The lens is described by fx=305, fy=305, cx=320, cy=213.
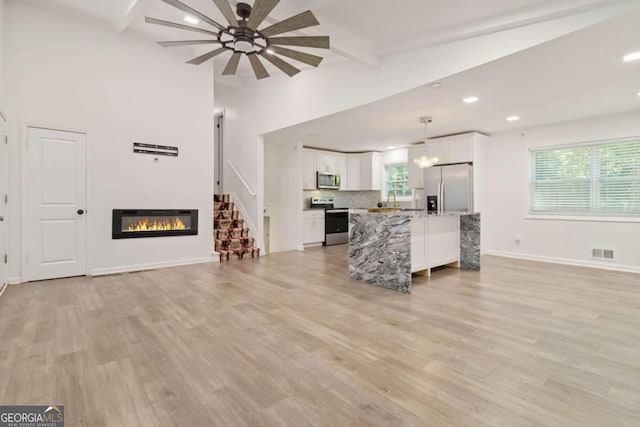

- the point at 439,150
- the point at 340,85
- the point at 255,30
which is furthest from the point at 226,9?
the point at 439,150

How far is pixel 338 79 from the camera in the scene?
16.3 feet

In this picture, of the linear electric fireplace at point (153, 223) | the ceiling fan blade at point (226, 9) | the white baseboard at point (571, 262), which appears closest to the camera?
the ceiling fan blade at point (226, 9)

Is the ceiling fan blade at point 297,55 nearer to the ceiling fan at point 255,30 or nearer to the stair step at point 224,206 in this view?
the ceiling fan at point 255,30

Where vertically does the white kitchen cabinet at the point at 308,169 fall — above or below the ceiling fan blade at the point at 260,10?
below

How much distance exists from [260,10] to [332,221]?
623 centimetres

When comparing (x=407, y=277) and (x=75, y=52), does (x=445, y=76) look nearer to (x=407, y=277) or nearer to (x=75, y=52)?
(x=407, y=277)

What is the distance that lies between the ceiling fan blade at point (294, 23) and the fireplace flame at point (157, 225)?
384 centimetres

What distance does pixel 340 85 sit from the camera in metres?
4.94

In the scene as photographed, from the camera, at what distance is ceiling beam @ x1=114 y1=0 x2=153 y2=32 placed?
12.5 ft

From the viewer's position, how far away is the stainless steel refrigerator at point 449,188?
646 centimetres

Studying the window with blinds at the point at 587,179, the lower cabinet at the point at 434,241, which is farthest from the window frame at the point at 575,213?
the lower cabinet at the point at 434,241

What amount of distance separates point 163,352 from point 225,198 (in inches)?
225

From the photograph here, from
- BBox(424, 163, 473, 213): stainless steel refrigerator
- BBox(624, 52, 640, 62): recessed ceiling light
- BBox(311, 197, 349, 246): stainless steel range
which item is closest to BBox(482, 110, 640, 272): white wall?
BBox(424, 163, 473, 213): stainless steel refrigerator

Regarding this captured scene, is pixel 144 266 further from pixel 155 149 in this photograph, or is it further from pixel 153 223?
pixel 155 149
